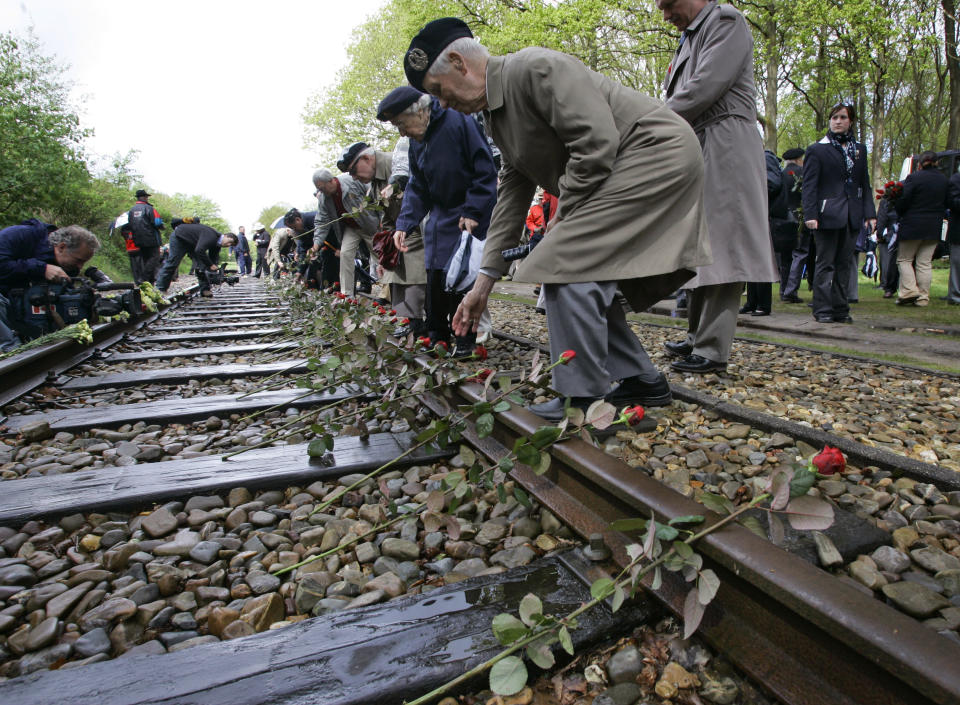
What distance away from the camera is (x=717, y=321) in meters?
3.32

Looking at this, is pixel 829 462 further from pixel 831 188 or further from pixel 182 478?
pixel 831 188

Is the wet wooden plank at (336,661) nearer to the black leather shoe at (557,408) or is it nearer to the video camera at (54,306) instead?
the black leather shoe at (557,408)

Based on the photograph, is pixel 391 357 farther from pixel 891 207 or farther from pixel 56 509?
pixel 891 207

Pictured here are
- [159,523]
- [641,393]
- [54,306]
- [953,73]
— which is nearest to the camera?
[159,523]

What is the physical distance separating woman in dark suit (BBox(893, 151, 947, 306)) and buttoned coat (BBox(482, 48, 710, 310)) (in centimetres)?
714

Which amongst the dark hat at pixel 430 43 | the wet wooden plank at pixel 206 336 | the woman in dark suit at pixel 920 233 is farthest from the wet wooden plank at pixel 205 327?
the woman in dark suit at pixel 920 233

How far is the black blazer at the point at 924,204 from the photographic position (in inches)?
297

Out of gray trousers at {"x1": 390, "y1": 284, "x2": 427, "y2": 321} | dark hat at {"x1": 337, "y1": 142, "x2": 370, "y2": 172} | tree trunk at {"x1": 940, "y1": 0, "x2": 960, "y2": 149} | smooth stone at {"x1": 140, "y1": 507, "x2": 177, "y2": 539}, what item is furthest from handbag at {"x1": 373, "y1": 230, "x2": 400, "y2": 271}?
tree trunk at {"x1": 940, "y1": 0, "x2": 960, "y2": 149}

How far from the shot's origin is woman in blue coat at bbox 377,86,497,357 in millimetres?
3939

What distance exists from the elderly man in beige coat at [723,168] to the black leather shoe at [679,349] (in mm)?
470

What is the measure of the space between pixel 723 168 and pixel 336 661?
3315mm

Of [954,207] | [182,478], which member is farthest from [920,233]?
[182,478]

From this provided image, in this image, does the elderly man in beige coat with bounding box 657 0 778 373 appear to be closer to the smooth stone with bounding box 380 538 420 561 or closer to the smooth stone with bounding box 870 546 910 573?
the smooth stone with bounding box 870 546 910 573

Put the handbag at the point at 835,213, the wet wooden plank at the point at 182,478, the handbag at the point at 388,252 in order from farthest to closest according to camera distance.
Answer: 1. the handbag at the point at 835,213
2. the handbag at the point at 388,252
3. the wet wooden plank at the point at 182,478
